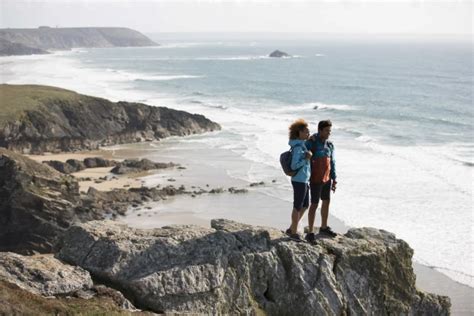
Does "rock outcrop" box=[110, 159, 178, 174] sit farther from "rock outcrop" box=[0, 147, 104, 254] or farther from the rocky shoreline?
the rocky shoreline

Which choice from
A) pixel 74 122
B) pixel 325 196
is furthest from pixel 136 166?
pixel 325 196

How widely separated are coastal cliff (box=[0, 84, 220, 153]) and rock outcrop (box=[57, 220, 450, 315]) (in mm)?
39184

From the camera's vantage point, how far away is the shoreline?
2224 cm

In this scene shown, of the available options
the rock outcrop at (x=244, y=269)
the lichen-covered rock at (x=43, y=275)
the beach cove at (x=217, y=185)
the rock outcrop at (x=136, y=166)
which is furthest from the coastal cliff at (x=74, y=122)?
the lichen-covered rock at (x=43, y=275)

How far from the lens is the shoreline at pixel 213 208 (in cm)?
2224

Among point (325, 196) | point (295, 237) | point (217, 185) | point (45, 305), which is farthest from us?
point (217, 185)

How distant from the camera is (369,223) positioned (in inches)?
1147

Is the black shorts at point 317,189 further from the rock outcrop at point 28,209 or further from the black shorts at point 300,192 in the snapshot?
the rock outcrop at point 28,209

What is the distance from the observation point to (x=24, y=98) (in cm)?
5528

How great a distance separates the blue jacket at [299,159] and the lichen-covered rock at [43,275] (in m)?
4.17

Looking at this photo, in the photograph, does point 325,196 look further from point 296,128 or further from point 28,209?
point 28,209

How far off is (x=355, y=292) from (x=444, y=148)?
4145 cm

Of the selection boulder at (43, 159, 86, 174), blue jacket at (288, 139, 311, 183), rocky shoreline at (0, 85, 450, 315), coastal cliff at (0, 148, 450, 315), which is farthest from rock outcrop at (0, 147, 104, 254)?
blue jacket at (288, 139, 311, 183)

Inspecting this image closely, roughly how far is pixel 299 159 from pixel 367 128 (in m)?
53.2
